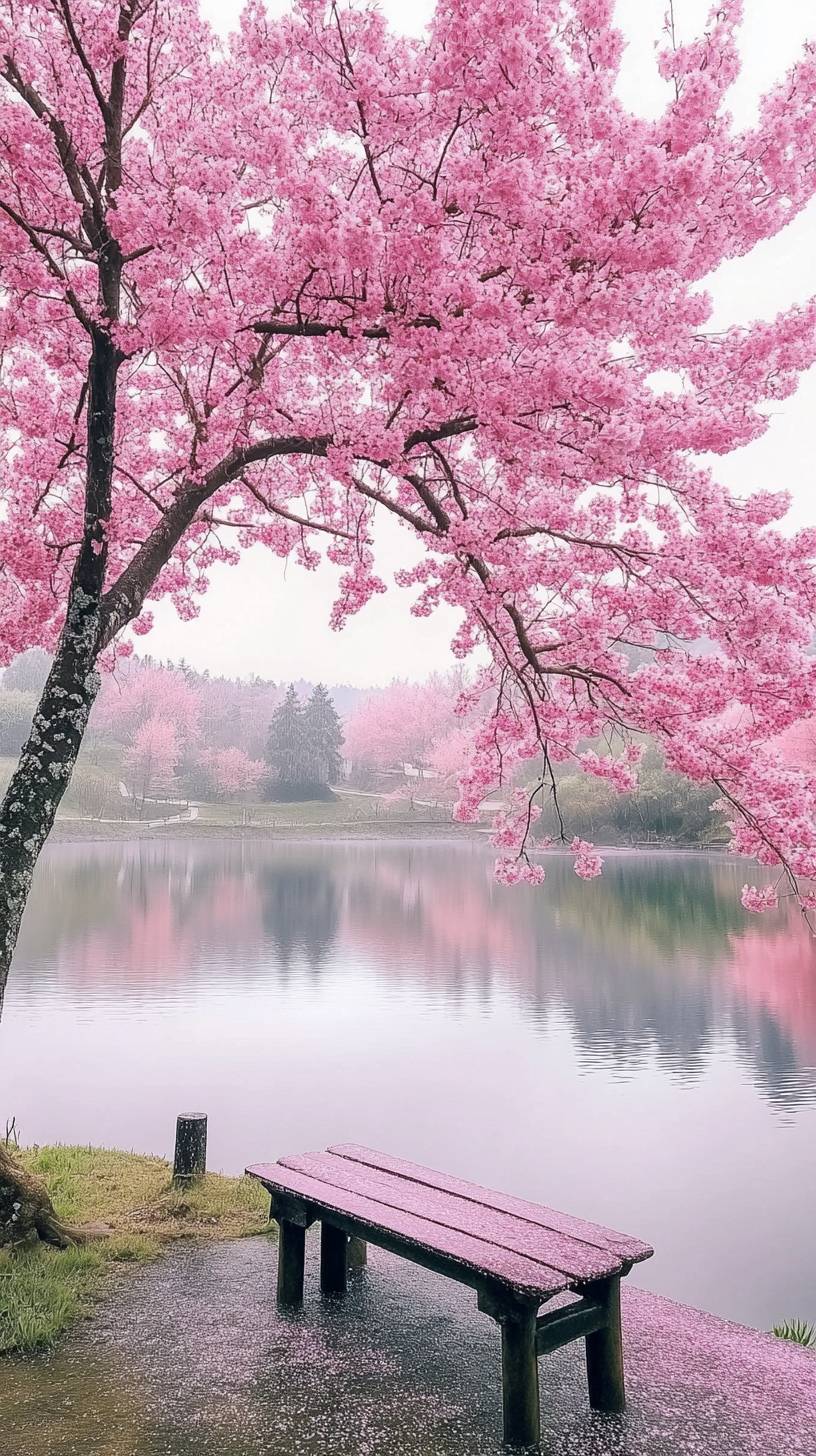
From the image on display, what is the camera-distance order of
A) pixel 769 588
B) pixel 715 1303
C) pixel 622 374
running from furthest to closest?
1. pixel 715 1303
2. pixel 769 588
3. pixel 622 374

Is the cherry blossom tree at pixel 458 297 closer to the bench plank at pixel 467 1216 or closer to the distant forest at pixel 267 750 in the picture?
the bench plank at pixel 467 1216

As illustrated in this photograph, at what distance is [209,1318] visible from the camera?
17.3 feet

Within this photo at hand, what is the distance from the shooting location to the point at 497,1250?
4.18 metres

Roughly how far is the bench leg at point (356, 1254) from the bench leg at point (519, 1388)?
2.14 meters

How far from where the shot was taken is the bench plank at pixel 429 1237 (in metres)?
3.88

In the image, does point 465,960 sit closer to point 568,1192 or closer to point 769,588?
point 568,1192

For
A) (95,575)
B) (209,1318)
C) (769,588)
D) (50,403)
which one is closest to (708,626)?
(769,588)

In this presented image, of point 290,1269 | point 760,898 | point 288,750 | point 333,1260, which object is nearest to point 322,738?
point 288,750

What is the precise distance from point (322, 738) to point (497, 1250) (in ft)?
259

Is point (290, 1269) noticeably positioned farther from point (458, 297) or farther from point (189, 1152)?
point (458, 297)

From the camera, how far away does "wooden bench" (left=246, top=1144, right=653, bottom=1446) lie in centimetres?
400

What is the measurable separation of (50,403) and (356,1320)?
825cm

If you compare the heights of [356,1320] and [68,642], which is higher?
[68,642]

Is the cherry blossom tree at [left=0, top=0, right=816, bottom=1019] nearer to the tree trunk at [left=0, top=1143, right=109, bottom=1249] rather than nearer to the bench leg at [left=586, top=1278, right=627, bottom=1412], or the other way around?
the tree trunk at [left=0, top=1143, right=109, bottom=1249]
